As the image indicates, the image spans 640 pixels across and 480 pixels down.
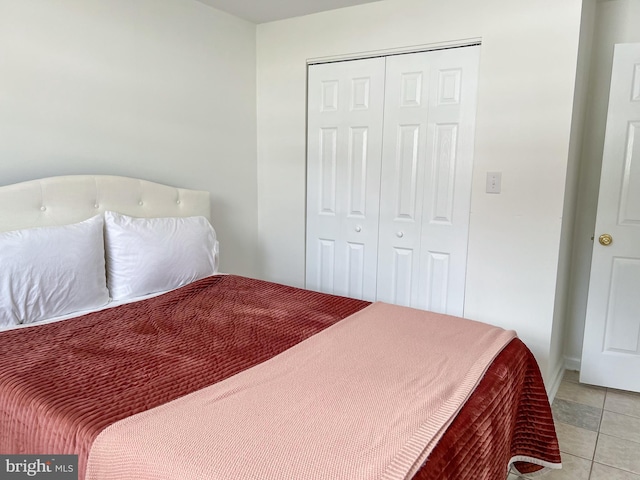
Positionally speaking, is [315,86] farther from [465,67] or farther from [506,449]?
[506,449]

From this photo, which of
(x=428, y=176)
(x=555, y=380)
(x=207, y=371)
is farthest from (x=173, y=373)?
(x=555, y=380)

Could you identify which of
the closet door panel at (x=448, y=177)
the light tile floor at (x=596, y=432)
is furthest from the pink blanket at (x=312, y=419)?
the closet door panel at (x=448, y=177)

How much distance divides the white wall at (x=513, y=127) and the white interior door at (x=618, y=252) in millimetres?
411

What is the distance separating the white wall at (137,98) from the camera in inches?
80.9

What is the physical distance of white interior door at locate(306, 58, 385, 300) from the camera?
115 inches

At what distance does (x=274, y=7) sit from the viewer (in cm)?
291

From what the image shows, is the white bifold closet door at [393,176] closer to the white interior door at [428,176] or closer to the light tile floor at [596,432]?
the white interior door at [428,176]

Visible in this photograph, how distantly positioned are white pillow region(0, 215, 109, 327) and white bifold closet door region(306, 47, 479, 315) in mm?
1563

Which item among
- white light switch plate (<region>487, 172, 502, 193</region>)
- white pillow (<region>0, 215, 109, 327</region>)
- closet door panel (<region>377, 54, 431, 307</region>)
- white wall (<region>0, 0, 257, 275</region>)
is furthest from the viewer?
closet door panel (<region>377, 54, 431, 307</region>)

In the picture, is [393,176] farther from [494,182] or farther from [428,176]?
[494,182]

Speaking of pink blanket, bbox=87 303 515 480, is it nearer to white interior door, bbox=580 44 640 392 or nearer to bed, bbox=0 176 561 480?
bed, bbox=0 176 561 480

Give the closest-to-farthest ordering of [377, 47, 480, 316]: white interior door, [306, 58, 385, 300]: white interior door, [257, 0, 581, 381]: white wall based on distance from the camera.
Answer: [257, 0, 581, 381]: white wall, [377, 47, 480, 316]: white interior door, [306, 58, 385, 300]: white interior door

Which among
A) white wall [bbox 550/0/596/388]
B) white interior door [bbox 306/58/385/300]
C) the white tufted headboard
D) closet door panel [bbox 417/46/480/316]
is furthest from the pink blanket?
white interior door [bbox 306/58/385/300]

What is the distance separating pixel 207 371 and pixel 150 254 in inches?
39.8
